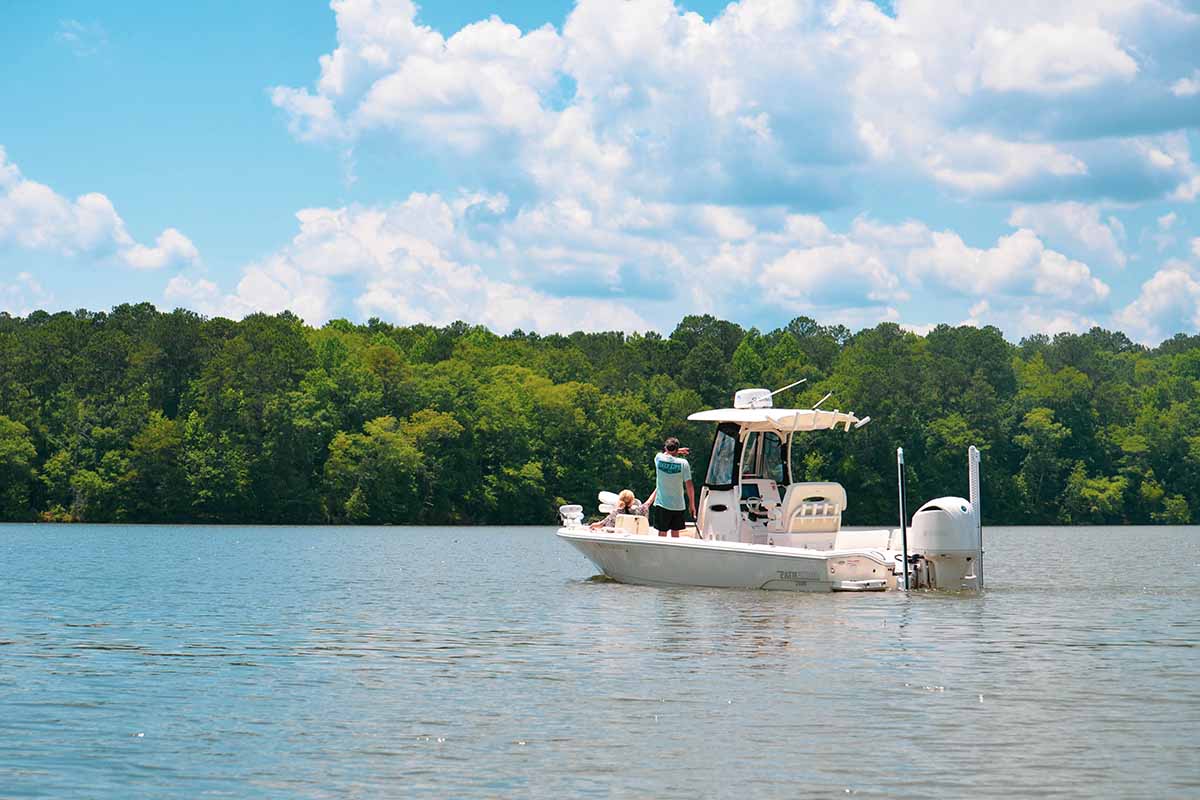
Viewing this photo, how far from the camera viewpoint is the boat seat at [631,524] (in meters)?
29.9

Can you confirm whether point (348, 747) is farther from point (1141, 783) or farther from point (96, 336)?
point (96, 336)

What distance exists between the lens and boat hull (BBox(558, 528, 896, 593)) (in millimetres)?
Answer: 26188

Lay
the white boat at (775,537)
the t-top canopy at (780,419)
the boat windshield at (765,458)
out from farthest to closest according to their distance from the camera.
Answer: the boat windshield at (765,458) → the t-top canopy at (780,419) → the white boat at (775,537)

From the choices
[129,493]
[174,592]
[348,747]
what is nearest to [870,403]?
[129,493]

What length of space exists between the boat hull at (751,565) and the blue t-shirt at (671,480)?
768 millimetres

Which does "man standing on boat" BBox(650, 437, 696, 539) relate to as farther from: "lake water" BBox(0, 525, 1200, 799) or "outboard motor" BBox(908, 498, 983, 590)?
"outboard motor" BBox(908, 498, 983, 590)

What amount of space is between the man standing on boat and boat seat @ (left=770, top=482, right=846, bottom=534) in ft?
5.42

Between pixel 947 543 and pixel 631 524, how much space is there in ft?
20.2

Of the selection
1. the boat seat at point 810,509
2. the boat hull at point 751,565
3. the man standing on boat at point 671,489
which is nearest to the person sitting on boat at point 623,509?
the man standing on boat at point 671,489

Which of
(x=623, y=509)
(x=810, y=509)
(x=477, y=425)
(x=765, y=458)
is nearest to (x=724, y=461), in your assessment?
(x=765, y=458)

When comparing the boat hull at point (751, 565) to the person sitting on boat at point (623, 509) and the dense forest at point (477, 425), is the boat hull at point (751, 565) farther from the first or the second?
the dense forest at point (477, 425)

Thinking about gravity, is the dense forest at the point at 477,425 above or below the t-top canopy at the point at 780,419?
above

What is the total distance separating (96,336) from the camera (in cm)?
11262

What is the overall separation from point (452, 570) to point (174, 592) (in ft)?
36.7
